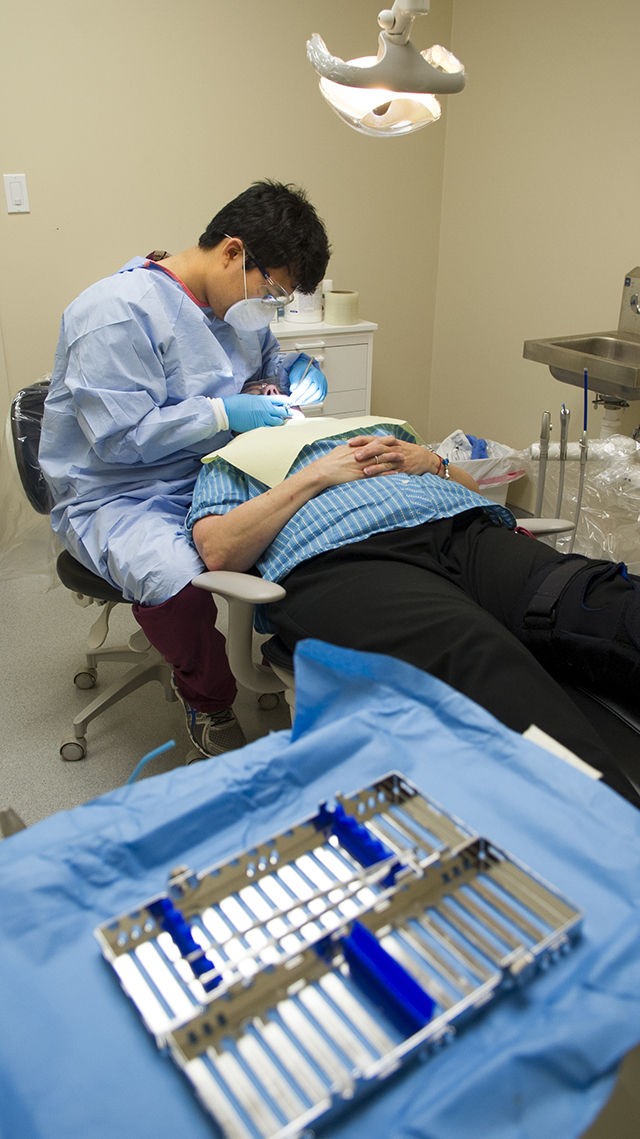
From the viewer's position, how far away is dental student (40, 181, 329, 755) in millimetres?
1688

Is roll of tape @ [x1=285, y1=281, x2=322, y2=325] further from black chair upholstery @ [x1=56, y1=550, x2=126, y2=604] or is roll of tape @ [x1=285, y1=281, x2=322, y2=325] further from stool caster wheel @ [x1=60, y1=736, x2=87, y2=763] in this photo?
stool caster wheel @ [x1=60, y1=736, x2=87, y2=763]

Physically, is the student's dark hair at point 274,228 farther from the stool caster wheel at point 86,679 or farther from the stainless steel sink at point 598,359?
the stool caster wheel at point 86,679

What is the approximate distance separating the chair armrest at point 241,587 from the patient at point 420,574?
0.37 ft

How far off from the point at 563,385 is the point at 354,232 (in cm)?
111

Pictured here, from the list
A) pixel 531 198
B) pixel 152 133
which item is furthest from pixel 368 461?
pixel 531 198

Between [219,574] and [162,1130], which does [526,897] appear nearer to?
[162,1130]

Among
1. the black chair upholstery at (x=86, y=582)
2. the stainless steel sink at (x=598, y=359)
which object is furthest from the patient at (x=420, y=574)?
the stainless steel sink at (x=598, y=359)

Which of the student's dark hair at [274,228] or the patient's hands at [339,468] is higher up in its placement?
the student's dark hair at [274,228]

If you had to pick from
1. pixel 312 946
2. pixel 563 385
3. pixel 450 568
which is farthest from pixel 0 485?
pixel 312 946

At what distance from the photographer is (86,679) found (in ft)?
7.58

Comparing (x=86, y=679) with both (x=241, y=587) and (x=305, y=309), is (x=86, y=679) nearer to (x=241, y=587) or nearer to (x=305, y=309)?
(x=241, y=587)

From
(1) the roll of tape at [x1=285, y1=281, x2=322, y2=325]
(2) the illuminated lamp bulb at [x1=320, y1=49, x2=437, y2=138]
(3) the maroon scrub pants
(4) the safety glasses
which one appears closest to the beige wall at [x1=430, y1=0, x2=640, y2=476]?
(1) the roll of tape at [x1=285, y1=281, x2=322, y2=325]

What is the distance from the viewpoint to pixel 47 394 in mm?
1939

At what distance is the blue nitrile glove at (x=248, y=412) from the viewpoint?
182cm
